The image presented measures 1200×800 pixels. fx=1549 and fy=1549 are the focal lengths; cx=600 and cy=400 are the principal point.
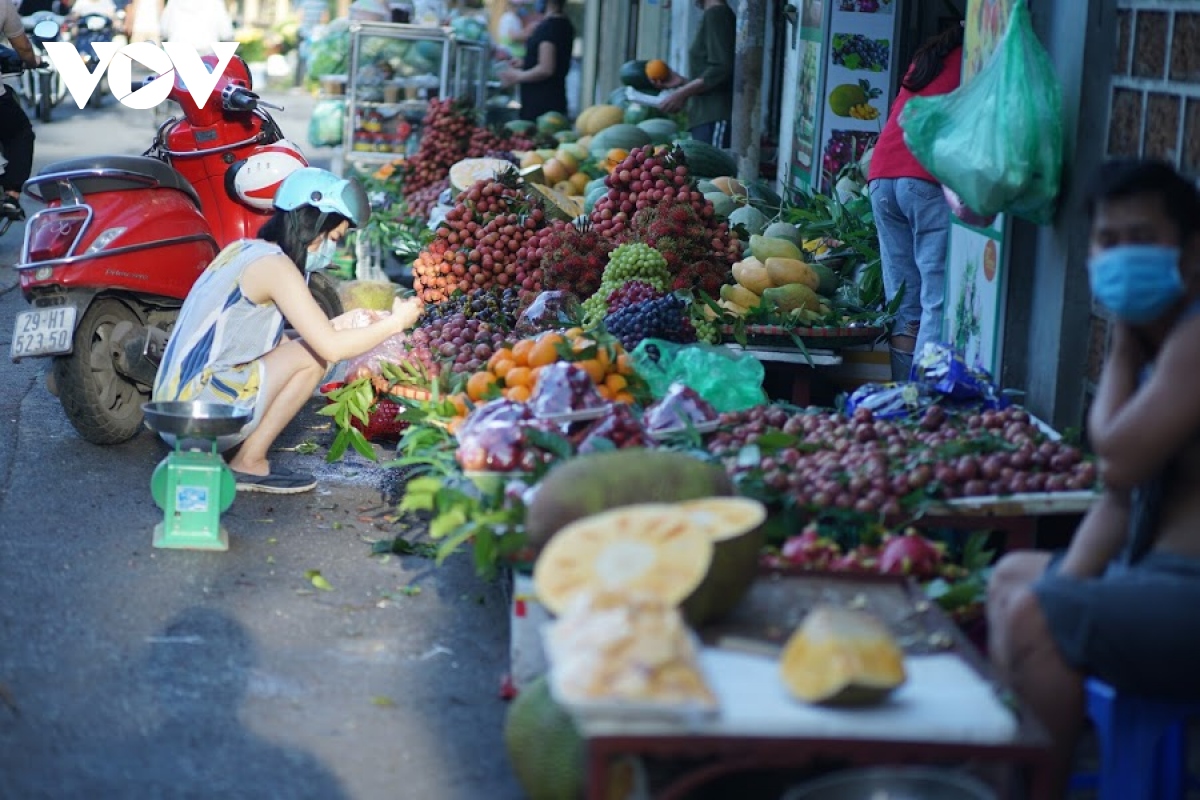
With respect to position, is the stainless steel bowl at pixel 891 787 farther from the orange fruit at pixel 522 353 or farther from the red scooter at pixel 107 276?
the red scooter at pixel 107 276

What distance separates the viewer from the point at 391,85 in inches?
535

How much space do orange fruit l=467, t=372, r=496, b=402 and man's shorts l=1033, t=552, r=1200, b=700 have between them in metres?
2.79

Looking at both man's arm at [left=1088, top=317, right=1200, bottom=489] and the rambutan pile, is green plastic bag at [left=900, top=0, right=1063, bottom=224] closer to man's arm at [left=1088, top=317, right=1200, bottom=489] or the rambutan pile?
man's arm at [left=1088, top=317, right=1200, bottom=489]

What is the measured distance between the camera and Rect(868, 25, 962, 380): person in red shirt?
6871 mm

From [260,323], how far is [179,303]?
1.09 meters

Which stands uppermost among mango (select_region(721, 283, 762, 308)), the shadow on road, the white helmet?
the white helmet

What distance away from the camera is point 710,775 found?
2.86m

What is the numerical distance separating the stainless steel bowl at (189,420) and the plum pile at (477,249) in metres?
2.28

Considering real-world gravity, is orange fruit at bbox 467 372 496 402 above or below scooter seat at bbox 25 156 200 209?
below

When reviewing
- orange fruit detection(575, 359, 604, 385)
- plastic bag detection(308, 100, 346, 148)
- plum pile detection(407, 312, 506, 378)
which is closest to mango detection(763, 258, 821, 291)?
plum pile detection(407, 312, 506, 378)

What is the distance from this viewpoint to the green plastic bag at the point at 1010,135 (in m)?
5.19

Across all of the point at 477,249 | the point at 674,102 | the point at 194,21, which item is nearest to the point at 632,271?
the point at 477,249

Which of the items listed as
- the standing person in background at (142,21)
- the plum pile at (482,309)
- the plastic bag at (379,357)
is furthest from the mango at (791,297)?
the standing person in background at (142,21)

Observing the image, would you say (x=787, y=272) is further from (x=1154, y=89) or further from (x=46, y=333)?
(x=46, y=333)
